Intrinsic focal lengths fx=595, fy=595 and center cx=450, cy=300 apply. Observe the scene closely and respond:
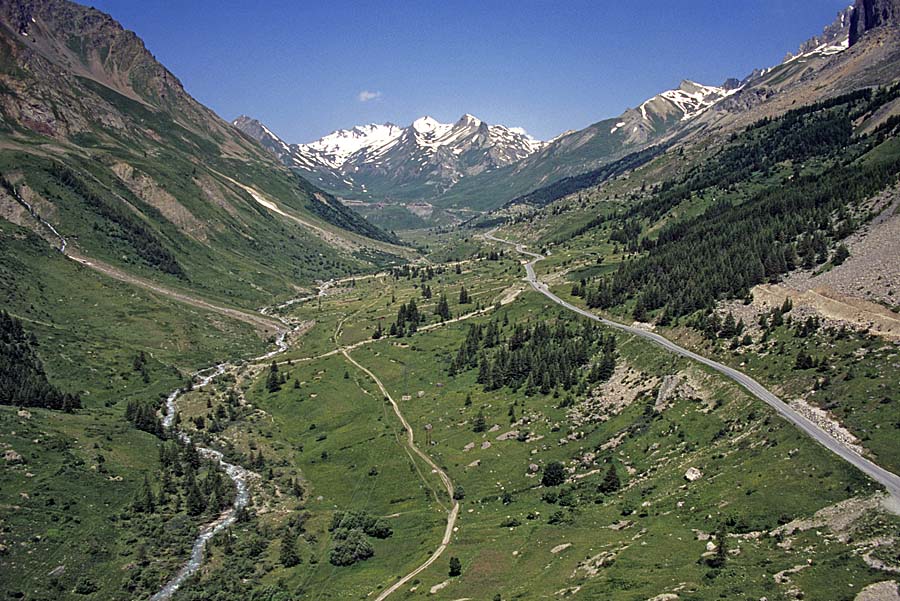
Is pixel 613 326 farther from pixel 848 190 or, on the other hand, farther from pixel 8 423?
pixel 8 423

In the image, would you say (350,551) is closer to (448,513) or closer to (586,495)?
(448,513)

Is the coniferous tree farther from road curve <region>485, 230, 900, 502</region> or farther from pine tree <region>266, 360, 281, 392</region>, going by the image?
pine tree <region>266, 360, 281, 392</region>

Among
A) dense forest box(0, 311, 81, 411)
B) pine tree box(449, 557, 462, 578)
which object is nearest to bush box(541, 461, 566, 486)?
pine tree box(449, 557, 462, 578)

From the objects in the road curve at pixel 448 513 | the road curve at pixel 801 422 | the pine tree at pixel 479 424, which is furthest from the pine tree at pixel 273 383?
the road curve at pixel 801 422

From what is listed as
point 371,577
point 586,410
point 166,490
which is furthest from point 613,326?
point 166,490

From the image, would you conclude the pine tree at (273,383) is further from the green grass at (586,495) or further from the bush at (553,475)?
the bush at (553,475)

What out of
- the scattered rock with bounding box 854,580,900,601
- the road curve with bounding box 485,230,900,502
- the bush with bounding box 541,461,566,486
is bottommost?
the bush with bounding box 541,461,566,486

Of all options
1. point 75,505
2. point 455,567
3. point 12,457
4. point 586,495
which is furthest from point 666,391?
point 12,457
